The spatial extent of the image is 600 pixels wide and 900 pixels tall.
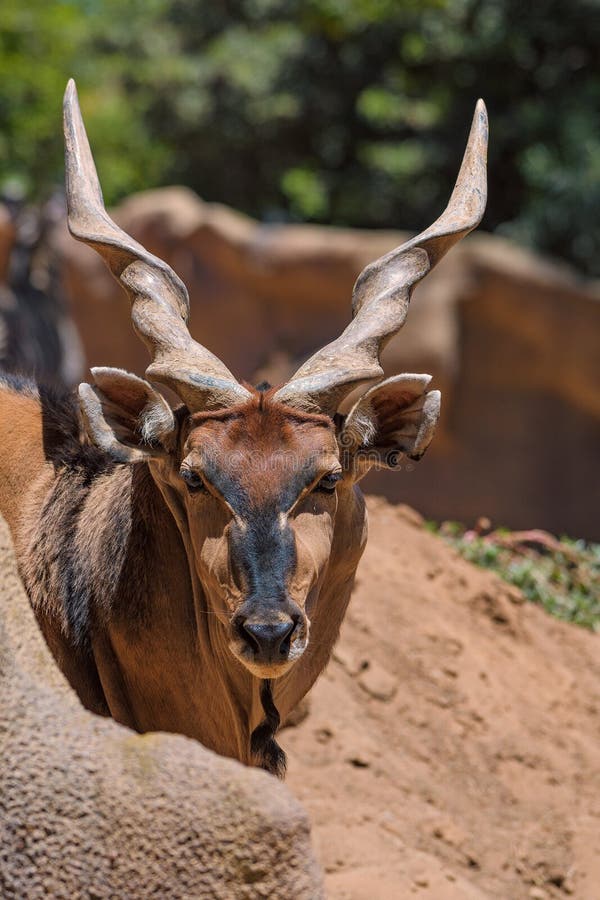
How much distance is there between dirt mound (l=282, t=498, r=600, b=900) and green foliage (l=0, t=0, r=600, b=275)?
8.21 meters

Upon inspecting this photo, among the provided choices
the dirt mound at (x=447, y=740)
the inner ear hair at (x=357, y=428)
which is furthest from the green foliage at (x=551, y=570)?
the inner ear hair at (x=357, y=428)

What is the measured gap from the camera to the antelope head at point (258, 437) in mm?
4164

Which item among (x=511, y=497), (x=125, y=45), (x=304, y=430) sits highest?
(x=304, y=430)

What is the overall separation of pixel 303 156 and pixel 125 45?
13.4 ft

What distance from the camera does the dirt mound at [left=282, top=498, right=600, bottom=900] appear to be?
19.4 ft

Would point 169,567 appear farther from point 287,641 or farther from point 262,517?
point 287,641

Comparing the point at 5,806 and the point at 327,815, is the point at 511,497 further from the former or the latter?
the point at 5,806

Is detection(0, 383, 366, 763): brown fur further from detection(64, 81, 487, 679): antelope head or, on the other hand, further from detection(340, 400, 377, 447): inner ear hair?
detection(340, 400, 377, 447): inner ear hair

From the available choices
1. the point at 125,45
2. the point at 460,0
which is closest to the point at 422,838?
the point at 460,0

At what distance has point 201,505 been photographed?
4.42 m

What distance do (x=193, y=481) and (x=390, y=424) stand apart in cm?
79

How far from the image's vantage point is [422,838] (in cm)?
597

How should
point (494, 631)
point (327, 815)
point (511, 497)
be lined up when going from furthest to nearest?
point (511, 497)
point (494, 631)
point (327, 815)

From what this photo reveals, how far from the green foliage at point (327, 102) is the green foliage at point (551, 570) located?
23.5ft
